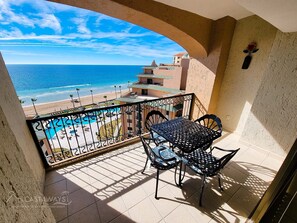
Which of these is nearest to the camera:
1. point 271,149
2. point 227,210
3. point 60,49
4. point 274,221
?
point 274,221

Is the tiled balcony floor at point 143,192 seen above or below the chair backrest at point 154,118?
below

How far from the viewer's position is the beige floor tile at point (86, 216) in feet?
4.66

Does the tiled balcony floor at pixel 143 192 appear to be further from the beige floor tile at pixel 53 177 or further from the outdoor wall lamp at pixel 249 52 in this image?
the outdoor wall lamp at pixel 249 52

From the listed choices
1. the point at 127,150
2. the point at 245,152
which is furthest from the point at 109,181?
the point at 245,152

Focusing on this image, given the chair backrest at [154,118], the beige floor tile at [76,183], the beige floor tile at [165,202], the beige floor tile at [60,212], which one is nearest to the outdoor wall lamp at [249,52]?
the chair backrest at [154,118]

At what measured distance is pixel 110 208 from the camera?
60.7 inches

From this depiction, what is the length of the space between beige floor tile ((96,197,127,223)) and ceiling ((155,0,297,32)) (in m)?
2.66

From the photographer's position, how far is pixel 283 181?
3.44 ft

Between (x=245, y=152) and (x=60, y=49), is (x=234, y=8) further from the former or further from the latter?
(x=60, y=49)

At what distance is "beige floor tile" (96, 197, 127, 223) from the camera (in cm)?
145

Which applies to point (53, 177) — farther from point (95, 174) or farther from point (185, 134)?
point (185, 134)

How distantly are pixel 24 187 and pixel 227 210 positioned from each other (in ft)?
6.74

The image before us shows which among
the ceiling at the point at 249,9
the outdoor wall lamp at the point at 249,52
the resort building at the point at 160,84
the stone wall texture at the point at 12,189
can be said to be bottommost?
the resort building at the point at 160,84

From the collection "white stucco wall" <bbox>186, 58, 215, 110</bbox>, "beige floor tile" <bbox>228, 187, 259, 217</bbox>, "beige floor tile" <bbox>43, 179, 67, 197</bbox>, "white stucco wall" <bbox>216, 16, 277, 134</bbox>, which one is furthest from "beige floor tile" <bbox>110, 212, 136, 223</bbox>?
"white stucco wall" <bbox>216, 16, 277, 134</bbox>
